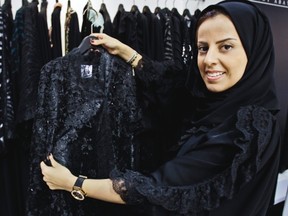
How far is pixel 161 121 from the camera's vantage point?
3.40 feet

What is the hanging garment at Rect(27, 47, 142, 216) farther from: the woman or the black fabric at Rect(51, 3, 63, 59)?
the black fabric at Rect(51, 3, 63, 59)

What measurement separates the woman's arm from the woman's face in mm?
410

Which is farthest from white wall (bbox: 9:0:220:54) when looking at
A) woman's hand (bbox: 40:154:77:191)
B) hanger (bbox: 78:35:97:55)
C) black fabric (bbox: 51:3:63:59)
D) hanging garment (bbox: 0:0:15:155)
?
woman's hand (bbox: 40:154:77:191)

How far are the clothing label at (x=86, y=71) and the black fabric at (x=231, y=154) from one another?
0.36m

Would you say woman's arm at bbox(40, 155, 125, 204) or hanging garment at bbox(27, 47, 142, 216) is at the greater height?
hanging garment at bbox(27, 47, 142, 216)

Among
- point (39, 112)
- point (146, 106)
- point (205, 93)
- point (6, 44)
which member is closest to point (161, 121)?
point (146, 106)

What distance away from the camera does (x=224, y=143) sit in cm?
69

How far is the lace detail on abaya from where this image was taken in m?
0.67

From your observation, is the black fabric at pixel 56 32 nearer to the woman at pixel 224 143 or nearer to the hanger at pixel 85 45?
the hanger at pixel 85 45

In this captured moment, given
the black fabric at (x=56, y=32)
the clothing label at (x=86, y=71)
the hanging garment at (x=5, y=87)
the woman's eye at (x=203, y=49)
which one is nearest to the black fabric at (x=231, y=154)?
the woman's eye at (x=203, y=49)

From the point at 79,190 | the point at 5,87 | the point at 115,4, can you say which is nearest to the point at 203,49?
the point at 79,190

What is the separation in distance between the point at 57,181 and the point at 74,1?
1.02m

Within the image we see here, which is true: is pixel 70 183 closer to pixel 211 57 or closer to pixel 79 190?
pixel 79 190

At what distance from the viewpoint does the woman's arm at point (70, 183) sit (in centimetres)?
73
